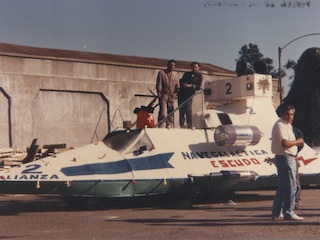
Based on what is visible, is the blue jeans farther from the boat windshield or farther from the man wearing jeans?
the boat windshield

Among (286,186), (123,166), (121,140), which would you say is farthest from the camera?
(121,140)

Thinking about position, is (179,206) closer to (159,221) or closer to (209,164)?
(209,164)

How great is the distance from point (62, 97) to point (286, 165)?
21.4 m

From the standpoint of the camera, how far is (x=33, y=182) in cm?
1040

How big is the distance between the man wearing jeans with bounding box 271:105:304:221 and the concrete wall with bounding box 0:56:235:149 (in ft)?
56.1

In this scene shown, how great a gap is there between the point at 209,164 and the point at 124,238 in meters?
4.33

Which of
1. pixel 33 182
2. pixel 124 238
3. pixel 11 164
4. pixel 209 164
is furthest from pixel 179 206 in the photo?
pixel 11 164

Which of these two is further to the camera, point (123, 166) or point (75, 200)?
point (75, 200)

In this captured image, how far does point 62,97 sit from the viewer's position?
96.3 ft

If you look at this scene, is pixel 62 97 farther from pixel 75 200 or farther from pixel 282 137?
pixel 282 137

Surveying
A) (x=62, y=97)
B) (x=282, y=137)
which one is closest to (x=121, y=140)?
(x=282, y=137)

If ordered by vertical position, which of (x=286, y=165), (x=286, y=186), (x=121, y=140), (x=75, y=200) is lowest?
(x=75, y=200)

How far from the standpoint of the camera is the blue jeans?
9.16 m

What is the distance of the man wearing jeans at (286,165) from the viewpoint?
30.1ft
